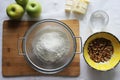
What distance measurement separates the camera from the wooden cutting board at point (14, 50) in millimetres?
885

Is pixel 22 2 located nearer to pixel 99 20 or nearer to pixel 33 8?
pixel 33 8

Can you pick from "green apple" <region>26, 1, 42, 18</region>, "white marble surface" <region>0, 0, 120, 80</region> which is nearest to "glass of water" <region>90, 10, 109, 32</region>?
"white marble surface" <region>0, 0, 120, 80</region>

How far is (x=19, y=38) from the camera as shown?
2.91 ft

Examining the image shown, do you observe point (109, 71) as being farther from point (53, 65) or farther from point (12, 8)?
point (12, 8)

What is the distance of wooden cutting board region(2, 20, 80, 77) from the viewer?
88 cm

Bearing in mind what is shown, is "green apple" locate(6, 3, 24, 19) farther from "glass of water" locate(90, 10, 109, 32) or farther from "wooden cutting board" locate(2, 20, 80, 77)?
"glass of water" locate(90, 10, 109, 32)

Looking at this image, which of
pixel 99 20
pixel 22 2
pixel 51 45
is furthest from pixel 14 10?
pixel 99 20

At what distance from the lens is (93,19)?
2.90ft

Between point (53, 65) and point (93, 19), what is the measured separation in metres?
0.19

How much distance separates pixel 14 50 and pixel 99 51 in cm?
26

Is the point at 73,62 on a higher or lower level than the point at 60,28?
lower

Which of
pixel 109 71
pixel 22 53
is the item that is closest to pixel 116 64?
pixel 109 71

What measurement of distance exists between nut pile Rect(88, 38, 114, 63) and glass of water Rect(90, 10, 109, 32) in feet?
0.13

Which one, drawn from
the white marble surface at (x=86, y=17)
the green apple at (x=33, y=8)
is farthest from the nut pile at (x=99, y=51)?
the green apple at (x=33, y=8)
